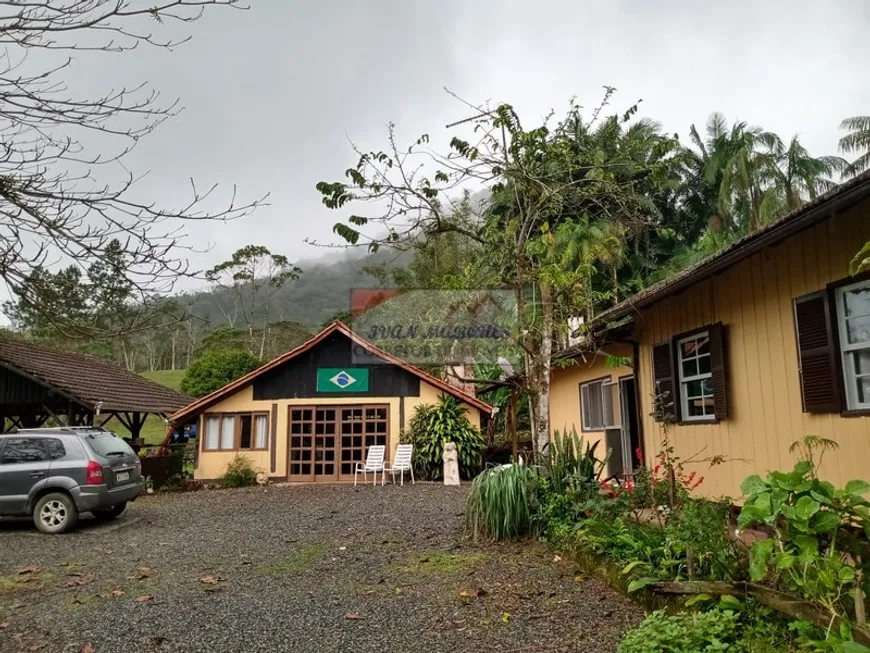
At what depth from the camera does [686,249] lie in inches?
1211

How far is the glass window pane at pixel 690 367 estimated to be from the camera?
7569 millimetres

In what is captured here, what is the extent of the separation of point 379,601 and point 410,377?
1230 cm

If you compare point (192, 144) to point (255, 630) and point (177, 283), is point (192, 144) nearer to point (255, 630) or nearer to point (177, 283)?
point (177, 283)

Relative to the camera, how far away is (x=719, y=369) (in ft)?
22.2

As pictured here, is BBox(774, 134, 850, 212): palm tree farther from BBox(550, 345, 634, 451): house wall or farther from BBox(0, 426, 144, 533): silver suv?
BBox(0, 426, 144, 533): silver suv

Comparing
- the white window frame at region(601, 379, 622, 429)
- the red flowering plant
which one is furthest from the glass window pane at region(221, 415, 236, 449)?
the red flowering plant

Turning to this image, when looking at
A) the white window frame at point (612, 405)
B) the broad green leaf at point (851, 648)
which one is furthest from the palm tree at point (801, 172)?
the broad green leaf at point (851, 648)

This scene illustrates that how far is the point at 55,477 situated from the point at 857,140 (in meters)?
36.5

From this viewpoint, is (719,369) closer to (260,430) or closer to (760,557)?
(760,557)

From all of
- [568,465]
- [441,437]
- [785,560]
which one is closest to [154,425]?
[441,437]

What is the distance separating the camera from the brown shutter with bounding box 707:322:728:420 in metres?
6.70

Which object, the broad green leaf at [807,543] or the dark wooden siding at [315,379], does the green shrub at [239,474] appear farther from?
the broad green leaf at [807,543]

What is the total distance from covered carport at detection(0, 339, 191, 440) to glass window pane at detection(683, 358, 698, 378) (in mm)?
13155

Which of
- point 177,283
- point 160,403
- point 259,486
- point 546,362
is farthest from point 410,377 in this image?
point 177,283
